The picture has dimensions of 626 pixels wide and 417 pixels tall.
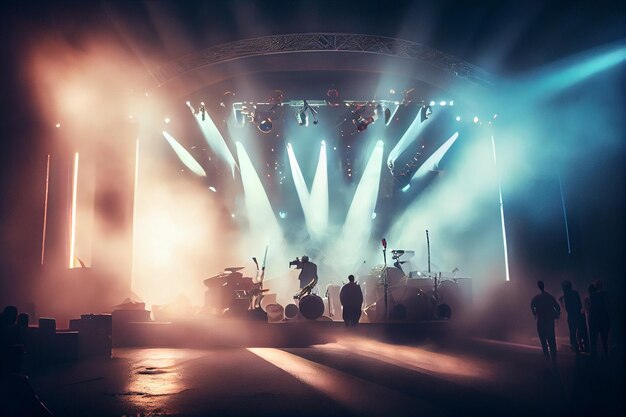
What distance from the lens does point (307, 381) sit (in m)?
5.67

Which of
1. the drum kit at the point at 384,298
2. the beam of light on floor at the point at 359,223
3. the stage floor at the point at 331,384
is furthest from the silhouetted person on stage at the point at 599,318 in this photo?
the beam of light on floor at the point at 359,223

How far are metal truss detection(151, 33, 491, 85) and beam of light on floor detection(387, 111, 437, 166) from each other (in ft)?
12.0

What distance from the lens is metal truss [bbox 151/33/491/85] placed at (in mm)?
12625

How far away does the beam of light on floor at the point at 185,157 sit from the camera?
56.8 feet

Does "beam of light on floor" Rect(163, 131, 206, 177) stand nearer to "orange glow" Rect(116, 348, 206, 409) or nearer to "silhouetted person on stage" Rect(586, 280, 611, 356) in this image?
"orange glow" Rect(116, 348, 206, 409)

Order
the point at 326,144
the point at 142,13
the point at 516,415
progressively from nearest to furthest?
the point at 516,415 → the point at 142,13 → the point at 326,144

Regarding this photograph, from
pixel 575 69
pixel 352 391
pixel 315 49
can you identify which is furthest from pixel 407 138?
pixel 352 391

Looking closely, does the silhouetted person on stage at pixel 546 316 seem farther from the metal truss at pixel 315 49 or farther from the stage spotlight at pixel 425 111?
the stage spotlight at pixel 425 111

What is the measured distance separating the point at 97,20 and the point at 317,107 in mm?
8155

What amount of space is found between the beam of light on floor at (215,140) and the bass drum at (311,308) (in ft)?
29.0

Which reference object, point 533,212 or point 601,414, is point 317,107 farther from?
point 601,414

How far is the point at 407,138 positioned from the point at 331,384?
45.9 feet

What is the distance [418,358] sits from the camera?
778 centimetres

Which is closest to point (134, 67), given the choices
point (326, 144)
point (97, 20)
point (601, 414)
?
point (97, 20)
